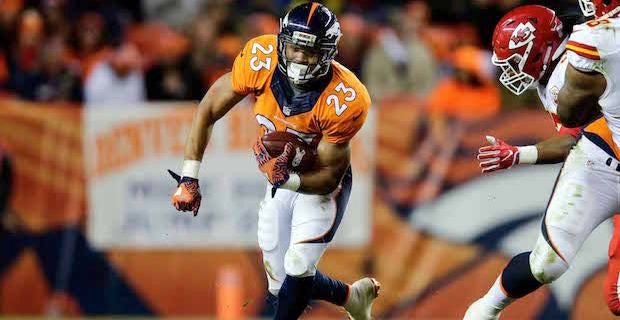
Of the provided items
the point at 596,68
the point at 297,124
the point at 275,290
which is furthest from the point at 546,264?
the point at 275,290

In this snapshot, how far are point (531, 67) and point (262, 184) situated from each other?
4600 millimetres

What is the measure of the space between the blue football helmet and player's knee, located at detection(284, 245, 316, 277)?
3.16ft

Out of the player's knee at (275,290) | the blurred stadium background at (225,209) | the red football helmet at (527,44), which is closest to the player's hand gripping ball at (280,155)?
the player's knee at (275,290)

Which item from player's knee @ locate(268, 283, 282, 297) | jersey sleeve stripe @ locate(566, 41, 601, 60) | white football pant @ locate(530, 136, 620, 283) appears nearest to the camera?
jersey sleeve stripe @ locate(566, 41, 601, 60)

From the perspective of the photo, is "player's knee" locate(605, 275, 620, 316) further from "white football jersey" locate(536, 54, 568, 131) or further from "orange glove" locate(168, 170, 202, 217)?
"orange glove" locate(168, 170, 202, 217)

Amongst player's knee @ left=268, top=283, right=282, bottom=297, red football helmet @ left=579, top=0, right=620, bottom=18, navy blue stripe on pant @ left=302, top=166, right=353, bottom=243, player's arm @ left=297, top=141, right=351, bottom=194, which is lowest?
player's knee @ left=268, top=283, right=282, bottom=297

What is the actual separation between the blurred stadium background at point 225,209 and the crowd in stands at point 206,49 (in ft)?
0.13

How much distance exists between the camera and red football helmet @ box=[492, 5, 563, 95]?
8.09 m

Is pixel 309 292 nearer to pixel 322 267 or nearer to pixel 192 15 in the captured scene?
pixel 322 267

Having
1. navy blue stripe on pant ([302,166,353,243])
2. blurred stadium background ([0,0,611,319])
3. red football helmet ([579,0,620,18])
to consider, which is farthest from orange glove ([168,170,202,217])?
blurred stadium background ([0,0,611,319])

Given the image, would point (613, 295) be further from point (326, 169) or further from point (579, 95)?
point (326, 169)

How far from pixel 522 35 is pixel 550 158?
703 mm

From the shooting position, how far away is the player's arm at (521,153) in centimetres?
812

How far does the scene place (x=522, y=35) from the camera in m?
8.08
